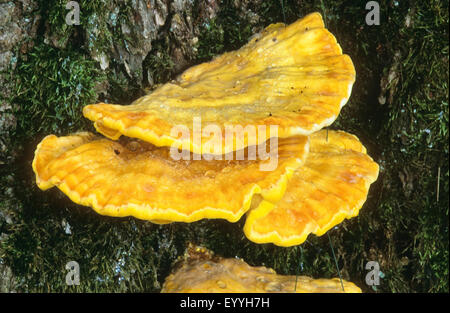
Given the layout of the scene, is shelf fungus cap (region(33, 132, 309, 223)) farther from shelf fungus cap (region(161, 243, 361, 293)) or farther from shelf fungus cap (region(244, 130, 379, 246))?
shelf fungus cap (region(161, 243, 361, 293))
